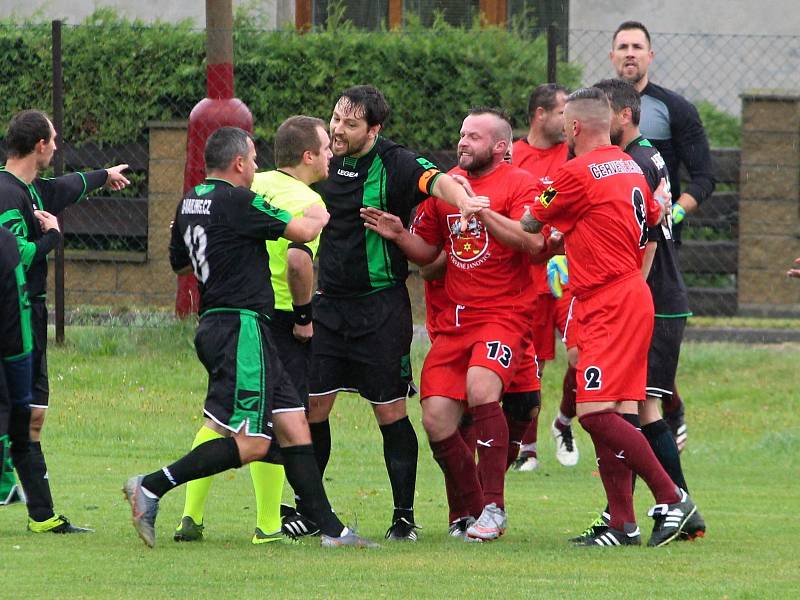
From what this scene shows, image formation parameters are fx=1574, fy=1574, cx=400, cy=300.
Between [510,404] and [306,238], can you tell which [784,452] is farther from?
[306,238]

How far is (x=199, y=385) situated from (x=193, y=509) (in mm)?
5364

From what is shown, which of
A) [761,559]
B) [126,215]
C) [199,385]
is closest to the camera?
[761,559]

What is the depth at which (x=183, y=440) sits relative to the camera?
1103 centimetres

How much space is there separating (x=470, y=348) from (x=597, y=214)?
956mm

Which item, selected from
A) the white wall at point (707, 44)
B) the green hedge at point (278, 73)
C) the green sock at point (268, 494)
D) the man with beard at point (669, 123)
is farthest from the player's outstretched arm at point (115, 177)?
the green hedge at point (278, 73)

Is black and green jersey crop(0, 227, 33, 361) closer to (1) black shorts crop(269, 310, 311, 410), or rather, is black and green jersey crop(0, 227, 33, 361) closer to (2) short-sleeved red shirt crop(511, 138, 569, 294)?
(1) black shorts crop(269, 310, 311, 410)

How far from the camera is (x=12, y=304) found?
23.6ft


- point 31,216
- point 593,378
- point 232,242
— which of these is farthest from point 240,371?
point 593,378

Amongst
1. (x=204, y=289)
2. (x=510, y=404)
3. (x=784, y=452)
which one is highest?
(x=204, y=289)

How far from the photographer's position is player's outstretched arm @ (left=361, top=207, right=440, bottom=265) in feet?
24.6

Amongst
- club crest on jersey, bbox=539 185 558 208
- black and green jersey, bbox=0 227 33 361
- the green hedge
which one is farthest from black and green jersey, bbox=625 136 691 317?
the green hedge

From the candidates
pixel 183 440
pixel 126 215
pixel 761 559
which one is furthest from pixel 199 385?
pixel 761 559

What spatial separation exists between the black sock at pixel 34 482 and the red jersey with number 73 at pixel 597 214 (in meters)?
2.67

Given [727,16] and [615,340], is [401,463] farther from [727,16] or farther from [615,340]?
[727,16]
